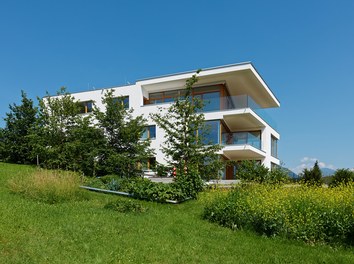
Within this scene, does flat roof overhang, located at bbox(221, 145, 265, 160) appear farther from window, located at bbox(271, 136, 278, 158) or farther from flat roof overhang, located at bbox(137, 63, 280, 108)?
flat roof overhang, located at bbox(137, 63, 280, 108)

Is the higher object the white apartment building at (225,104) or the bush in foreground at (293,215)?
the white apartment building at (225,104)

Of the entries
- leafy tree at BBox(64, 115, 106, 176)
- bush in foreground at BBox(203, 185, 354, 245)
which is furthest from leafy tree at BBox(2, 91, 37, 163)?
bush in foreground at BBox(203, 185, 354, 245)

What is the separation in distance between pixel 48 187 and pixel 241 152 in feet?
59.0

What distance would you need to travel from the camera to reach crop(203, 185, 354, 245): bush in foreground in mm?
7387

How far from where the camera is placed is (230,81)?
89.0 ft

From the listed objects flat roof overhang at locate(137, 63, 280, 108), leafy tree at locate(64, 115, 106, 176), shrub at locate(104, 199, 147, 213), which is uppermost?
flat roof overhang at locate(137, 63, 280, 108)

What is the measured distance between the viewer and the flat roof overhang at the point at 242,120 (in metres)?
24.8

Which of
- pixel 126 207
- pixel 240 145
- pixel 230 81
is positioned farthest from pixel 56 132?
pixel 230 81

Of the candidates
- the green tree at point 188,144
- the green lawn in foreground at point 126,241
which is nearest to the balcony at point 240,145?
the green tree at point 188,144

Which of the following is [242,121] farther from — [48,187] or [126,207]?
[48,187]

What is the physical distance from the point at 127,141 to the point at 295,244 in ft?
46.6

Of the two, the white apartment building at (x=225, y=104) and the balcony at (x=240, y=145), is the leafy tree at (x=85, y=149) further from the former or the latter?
the balcony at (x=240, y=145)

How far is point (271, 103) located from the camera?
1371 inches

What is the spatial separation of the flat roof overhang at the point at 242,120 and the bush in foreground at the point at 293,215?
51.9 feet
